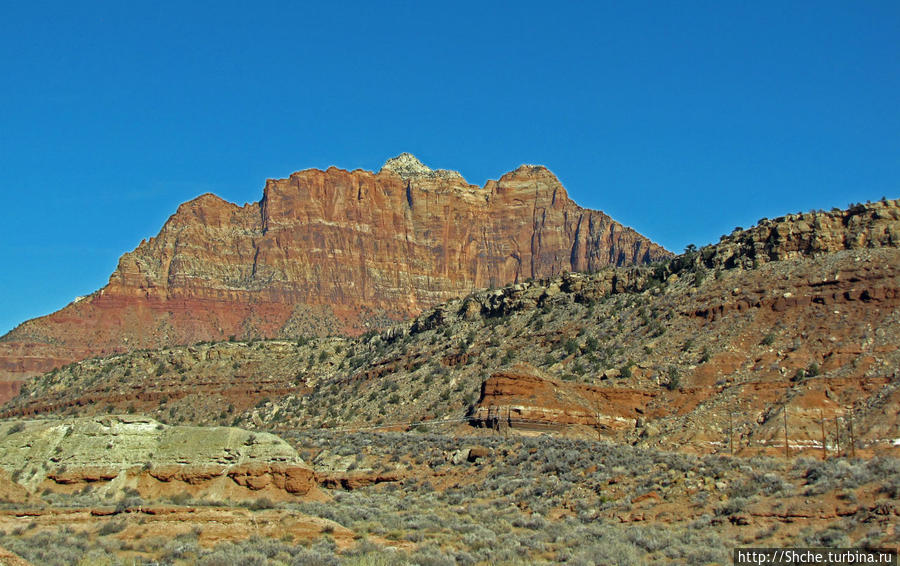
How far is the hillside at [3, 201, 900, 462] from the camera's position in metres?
46.6

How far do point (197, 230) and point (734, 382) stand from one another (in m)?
136

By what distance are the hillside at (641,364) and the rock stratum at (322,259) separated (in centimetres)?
5489

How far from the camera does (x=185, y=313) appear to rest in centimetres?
15850

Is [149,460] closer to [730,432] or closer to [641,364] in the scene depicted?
[730,432]

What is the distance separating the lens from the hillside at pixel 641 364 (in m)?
46.6

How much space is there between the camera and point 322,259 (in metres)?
176

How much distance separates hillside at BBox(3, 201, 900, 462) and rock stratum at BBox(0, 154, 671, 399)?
54.9 m

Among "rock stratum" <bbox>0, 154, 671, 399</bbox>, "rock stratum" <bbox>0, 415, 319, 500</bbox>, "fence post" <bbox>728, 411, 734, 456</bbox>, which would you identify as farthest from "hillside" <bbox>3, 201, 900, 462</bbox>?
"rock stratum" <bbox>0, 154, 671, 399</bbox>

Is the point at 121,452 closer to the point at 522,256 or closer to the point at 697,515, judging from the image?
the point at 697,515

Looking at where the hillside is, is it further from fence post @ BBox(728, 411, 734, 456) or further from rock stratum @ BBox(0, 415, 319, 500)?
rock stratum @ BBox(0, 415, 319, 500)

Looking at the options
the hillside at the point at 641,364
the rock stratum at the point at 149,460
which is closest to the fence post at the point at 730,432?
the hillside at the point at 641,364

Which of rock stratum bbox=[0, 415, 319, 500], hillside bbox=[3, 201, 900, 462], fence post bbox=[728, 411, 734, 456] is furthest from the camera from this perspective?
hillside bbox=[3, 201, 900, 462]

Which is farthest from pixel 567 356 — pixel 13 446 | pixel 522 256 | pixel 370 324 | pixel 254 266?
pixel 522 256

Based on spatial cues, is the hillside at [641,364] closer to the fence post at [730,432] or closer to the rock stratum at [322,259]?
the fence post at [730,432]
